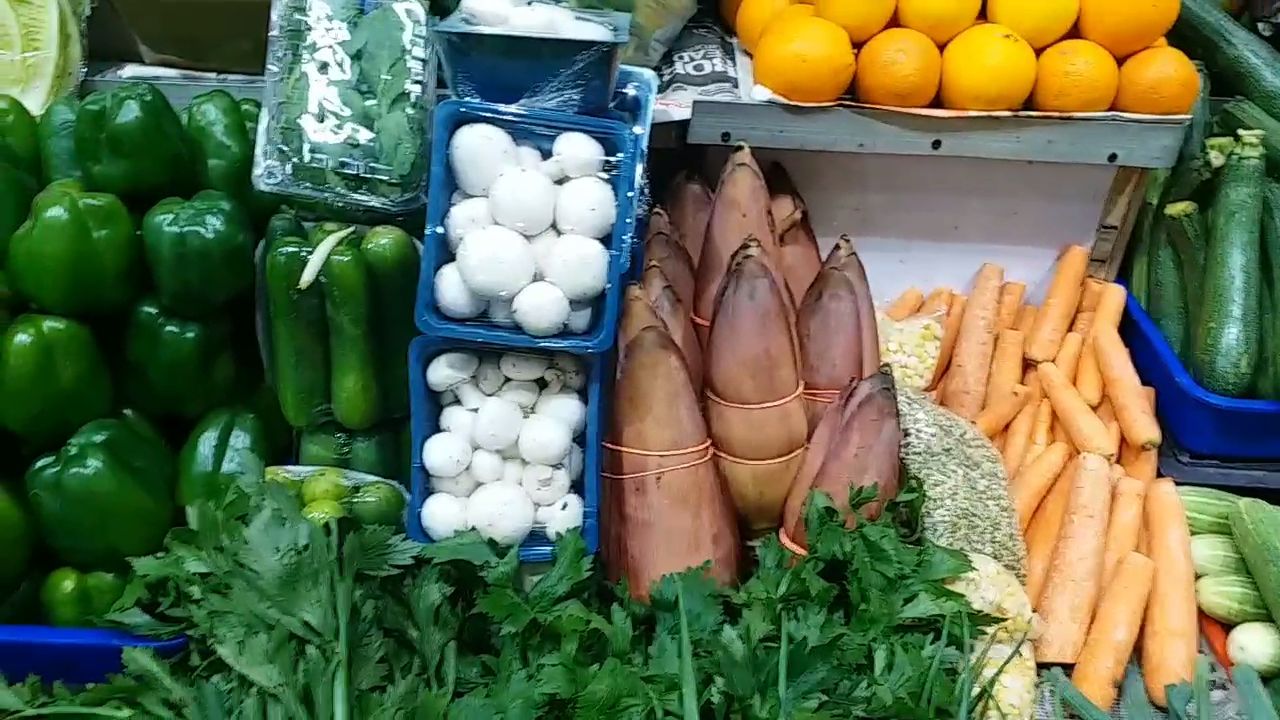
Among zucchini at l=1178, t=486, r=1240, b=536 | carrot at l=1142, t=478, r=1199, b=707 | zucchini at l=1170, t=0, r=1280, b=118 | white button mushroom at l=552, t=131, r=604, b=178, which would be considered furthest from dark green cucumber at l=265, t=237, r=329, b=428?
zucchini at l=1170, t=0, r=1280, b=118

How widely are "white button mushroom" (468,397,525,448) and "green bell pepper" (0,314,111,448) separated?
0.55 m

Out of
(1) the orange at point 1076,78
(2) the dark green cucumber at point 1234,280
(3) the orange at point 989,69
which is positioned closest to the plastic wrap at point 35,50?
(3) the orange at point 989,69

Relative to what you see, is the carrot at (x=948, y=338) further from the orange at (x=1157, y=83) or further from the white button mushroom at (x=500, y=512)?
the white button mushroom at (x=500, y=512)

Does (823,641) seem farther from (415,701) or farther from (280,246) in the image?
(280,246)

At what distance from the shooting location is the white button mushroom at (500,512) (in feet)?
3.72

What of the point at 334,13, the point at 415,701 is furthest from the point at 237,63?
the point at 415,701

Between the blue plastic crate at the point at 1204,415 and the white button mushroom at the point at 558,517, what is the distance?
40.2 inches

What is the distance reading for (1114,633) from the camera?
1.30 metres

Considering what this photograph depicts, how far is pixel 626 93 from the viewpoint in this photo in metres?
1.29

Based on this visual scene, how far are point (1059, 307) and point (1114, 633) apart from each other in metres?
0.63

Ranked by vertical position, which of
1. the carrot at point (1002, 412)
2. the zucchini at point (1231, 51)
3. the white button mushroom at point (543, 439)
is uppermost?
the zucchini at point (1231, 51)

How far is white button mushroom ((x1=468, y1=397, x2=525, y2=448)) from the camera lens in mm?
1126

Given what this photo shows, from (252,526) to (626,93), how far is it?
0.72 metres

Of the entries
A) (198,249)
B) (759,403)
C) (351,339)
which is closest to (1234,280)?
(759,403)
